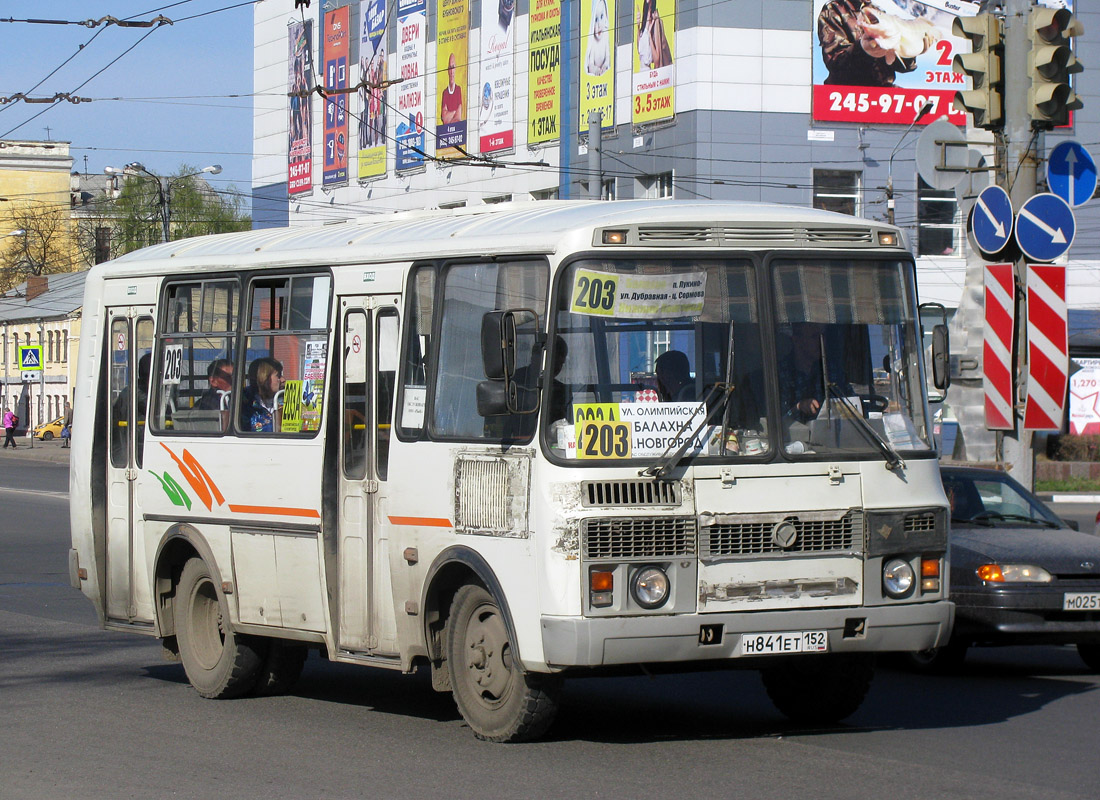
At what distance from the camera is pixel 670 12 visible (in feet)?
136

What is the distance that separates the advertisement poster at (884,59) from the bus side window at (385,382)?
34.3 meters

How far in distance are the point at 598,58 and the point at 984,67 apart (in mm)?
31213

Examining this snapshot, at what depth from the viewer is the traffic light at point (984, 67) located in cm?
1273

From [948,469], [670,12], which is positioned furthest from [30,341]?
[948,469]

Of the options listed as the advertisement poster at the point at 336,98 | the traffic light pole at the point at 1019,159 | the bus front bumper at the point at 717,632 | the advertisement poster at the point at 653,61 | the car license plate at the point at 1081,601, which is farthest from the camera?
the advertisement poster at the point at 336,98

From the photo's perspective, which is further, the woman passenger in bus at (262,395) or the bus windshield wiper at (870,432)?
the woman passenger in bus at (262,395)

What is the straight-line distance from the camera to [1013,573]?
10.8m

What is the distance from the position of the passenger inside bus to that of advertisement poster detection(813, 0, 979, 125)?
35214mm

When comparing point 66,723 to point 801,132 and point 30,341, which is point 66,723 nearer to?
point 801,132

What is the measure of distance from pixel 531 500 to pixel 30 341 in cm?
7312

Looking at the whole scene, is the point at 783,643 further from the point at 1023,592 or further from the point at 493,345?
the point at 1023,592

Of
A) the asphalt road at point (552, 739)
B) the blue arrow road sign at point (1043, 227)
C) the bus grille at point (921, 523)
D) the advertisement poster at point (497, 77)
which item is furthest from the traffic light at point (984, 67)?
the advertisement poster at point (497, 77)

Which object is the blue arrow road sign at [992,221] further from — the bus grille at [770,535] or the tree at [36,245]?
the tree at [36,245]

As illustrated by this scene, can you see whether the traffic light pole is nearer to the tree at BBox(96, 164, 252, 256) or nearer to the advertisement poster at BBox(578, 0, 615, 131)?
the advertisement poster at BBox(578, 0, 615, 131)
